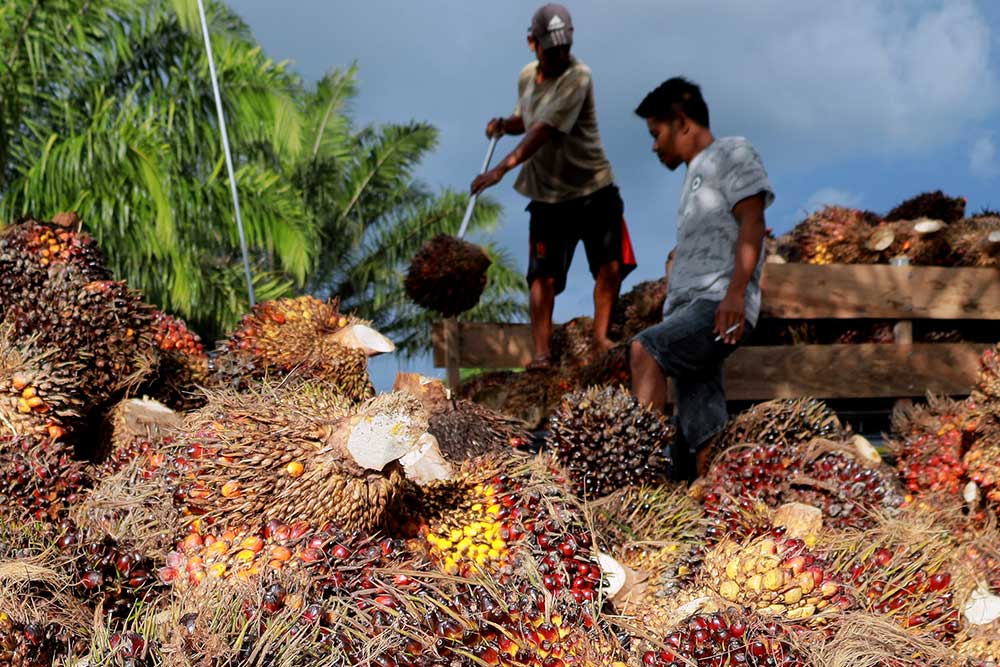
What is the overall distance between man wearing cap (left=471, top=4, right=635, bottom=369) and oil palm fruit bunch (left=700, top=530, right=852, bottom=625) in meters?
4.02

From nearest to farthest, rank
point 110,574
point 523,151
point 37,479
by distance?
point 110,574, point 37,479, point 523,151

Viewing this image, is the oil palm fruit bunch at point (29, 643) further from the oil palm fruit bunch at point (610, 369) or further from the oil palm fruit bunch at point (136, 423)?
the oil palm fruit bunch at point (610, 369)

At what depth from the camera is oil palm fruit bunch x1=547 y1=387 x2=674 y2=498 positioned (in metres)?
2.71

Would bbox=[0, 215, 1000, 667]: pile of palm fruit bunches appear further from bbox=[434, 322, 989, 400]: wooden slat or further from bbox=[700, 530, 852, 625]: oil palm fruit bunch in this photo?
bbox=[434, 322, 989, 400]: wooden slat

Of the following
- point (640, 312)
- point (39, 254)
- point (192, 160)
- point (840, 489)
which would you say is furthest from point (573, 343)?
point (192, 160)

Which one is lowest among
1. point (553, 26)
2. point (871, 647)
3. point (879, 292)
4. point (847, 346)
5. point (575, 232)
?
point (871, 647)

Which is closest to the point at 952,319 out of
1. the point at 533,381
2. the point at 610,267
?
the point at 610,267

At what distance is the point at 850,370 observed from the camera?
18.3 feet

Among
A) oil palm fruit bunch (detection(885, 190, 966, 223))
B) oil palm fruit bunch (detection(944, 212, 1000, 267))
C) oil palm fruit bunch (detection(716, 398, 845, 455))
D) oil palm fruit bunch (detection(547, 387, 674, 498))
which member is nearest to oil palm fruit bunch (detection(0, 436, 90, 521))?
oil palm fruit bunch (detection(547, 387, 674, 498))

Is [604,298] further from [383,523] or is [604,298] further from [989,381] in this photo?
[383,523]

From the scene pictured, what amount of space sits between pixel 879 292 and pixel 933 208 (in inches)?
96.6

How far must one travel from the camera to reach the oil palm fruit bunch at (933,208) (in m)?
7.64

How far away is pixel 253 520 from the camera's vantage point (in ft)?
5.09

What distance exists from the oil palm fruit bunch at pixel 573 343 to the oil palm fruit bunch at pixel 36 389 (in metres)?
3.68
